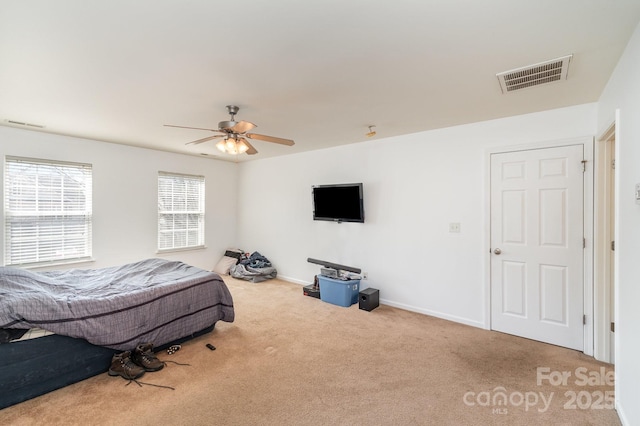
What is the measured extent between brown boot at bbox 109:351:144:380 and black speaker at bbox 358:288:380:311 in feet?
8.53

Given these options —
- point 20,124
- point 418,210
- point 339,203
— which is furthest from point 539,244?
point 20,124

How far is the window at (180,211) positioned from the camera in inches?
210

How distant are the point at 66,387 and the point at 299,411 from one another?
1.84m

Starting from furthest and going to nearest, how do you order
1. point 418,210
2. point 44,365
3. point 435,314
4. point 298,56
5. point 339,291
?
point 339,291
point 418,210
point 435,314
point 44,365
point 298,56

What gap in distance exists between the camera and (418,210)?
154 inches

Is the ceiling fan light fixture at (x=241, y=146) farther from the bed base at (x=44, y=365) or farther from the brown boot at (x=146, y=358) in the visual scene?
the bed base at (x=44, y=365)

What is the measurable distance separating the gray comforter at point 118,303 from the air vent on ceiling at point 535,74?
11.0ft

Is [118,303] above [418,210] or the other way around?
the other way around

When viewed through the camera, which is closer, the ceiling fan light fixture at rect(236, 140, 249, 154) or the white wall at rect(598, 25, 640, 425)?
the white wall at rect(598, 25, 640, 425)

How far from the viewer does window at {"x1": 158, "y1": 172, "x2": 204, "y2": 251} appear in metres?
5.33

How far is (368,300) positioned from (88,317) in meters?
3.01

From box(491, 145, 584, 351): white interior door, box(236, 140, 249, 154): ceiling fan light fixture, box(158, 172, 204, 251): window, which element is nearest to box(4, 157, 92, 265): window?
box(158, 172, 204, 251): window

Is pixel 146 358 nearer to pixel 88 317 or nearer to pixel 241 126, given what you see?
pixel 88 317

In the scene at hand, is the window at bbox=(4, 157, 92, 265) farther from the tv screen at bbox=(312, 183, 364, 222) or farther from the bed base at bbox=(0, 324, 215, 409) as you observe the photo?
the tv screen at bbox=(312, 183, 364, 222)
